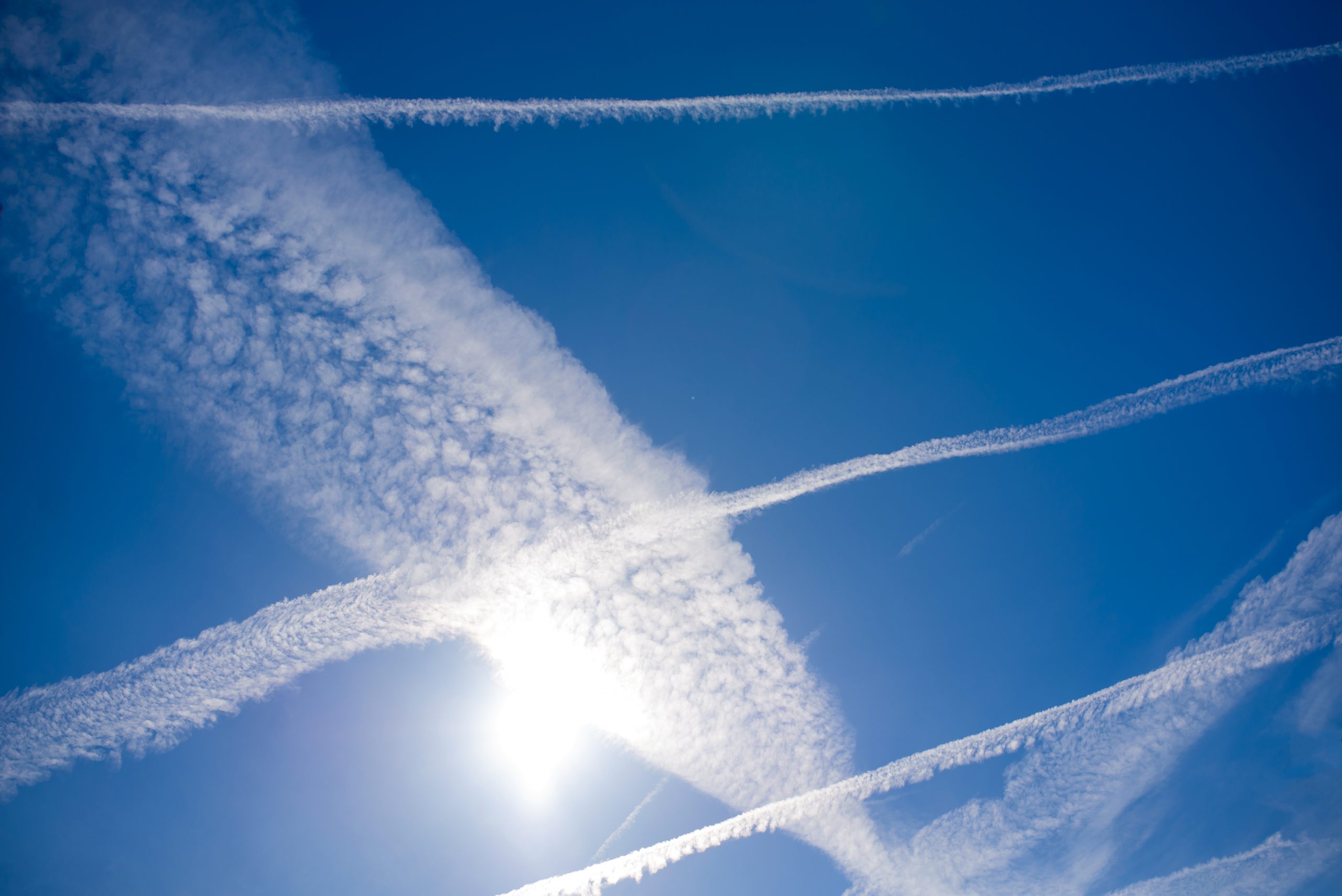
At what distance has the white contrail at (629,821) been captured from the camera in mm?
2533

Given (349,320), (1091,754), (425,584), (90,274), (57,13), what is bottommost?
(1091,754)

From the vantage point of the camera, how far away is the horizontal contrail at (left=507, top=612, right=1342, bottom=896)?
8.48 feet

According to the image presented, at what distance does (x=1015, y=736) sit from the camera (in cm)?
263

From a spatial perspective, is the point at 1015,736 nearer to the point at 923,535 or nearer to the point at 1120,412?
the point at 923,535

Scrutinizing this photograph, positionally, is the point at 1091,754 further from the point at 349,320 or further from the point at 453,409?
the point at 349,320

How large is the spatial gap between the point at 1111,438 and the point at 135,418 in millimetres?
3835

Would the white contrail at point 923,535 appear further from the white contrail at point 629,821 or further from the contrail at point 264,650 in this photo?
the white contrail at point 629,821

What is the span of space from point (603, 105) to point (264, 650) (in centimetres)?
247

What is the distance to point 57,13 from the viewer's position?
207 centimetres

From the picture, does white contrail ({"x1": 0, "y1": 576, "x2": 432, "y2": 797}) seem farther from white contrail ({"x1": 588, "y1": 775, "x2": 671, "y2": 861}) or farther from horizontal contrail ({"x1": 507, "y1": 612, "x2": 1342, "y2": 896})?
horizontal contrail ({"x1": 507, "y1": 612, "x2": 1342, "y2": 896})

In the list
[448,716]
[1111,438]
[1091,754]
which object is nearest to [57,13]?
[448,716]

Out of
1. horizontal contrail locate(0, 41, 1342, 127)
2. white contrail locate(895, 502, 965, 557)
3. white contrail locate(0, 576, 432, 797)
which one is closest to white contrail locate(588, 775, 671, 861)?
white contrail locate(0, 576, 432, 797)

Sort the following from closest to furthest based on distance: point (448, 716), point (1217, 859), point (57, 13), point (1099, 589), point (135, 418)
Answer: point (57, 13) → point (135, 418) → point (448, 716) → point (1099, 589) → point (1217, 859)

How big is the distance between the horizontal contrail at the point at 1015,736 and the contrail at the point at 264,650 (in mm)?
1291
